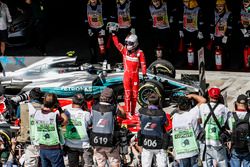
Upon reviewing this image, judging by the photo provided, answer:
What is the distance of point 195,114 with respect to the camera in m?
11.2

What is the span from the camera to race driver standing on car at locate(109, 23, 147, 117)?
1398 centimetres

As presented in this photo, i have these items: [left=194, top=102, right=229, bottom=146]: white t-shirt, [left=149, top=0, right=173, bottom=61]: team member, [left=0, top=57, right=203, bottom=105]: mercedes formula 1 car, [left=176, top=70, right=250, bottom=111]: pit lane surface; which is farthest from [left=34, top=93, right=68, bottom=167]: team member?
[left=149, top=0, right=173, bottom=61]: team member

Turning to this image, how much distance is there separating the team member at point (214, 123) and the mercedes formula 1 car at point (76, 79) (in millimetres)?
3532

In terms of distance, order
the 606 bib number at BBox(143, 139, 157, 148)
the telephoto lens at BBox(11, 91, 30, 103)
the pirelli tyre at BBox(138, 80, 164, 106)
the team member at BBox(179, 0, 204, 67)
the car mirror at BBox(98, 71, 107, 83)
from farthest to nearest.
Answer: the team member at BBox(179, 0, 204, 67), the car mirror at BBox(98, 71, 107, 83), the pirelli tyre at BBox(138, 80, 164, 106), the telephoto lens at BBox(11, 91, 30, 103), the 606 bib number at BBox(143, 139, 157, 148)

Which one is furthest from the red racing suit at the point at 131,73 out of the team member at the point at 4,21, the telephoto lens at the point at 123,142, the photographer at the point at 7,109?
the team member at the point at 4,21

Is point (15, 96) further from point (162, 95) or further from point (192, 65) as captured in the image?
point (192, 65)

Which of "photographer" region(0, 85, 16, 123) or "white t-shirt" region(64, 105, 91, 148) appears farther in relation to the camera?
"photographer" region(0, 85, 16, 123)

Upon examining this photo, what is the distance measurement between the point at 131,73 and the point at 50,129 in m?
3.08

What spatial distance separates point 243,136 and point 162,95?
410 cm

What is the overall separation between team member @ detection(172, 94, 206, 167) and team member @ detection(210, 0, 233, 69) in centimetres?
618

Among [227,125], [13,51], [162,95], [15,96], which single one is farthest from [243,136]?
[13,51]

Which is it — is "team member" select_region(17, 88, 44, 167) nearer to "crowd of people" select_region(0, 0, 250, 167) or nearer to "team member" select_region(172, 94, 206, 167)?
"crowd of people" select_region(0, 0, 250, 167)

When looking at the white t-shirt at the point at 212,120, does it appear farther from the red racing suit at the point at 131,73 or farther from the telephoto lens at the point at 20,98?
the telephoto lens at the point at 20,98

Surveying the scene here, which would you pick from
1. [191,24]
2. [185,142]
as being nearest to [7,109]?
[185,142]
